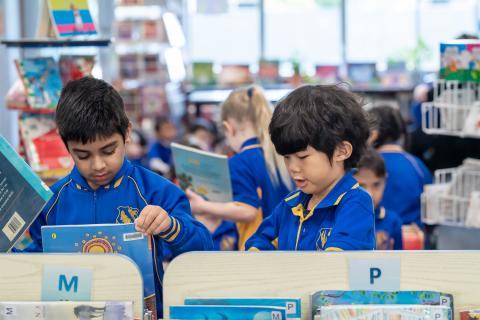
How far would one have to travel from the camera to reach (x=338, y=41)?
15.9 meters

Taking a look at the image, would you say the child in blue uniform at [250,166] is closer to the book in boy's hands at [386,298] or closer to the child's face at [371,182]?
the child's face at [371,182]

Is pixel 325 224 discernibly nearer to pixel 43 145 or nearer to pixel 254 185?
pixel 254 185

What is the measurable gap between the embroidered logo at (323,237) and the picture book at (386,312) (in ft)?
1.66

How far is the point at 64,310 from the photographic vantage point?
196cm

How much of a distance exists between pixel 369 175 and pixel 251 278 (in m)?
2.16

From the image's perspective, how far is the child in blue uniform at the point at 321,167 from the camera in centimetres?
240

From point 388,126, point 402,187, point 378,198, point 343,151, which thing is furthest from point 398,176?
point 343,151

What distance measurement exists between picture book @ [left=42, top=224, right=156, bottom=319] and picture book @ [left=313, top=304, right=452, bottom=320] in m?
0.58

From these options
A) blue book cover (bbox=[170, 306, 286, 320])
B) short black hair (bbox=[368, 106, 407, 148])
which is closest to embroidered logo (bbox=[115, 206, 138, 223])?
blue book cover (bbox=[170, 306, 286, 320])

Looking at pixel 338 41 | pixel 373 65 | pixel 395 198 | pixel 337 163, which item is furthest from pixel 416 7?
pixel 337 163

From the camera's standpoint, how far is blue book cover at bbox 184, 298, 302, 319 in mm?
1966

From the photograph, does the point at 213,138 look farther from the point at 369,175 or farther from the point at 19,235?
the point at 19,235

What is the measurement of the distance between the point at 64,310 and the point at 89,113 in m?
0.68

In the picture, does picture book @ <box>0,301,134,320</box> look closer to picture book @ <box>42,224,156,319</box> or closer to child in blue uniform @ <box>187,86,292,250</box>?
picture book @ <box>42,224,156,319</box>
